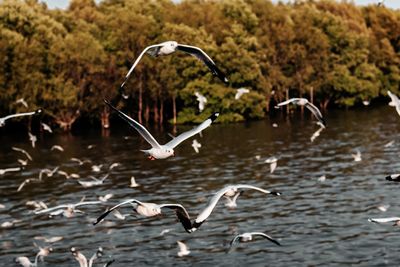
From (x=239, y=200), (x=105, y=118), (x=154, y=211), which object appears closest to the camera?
(x=154, y=211)

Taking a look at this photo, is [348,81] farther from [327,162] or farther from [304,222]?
[304,222]

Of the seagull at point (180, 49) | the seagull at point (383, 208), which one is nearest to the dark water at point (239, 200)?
the seagull at point (383, 208)

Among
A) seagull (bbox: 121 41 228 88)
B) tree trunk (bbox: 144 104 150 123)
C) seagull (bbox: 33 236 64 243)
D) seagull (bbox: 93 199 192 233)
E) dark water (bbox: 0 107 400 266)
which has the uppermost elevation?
seagull (bbox: 121 41 228 88)

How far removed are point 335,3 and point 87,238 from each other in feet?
465

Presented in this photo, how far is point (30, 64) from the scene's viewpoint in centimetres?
10631

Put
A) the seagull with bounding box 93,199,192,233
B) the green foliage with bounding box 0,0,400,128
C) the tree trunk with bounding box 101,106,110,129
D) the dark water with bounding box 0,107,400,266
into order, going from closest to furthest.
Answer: the seagull with bounding box 93,199,192,233 < the dark water with bounding box 0,107,400,266 < the green foliage with bounding box 0,0,400,128 < the tree trunk with bounding box 101,106,110,129

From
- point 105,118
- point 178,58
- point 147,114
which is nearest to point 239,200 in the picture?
Answer: point 105,118

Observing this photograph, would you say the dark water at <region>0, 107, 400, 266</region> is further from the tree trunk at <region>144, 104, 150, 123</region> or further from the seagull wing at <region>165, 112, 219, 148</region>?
the tree trunk at <region>144, 104, 150, 123</region>

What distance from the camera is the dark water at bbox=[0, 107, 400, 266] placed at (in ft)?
110

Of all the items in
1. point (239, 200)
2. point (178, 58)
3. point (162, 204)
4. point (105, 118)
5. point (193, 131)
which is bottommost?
point (239, 200)

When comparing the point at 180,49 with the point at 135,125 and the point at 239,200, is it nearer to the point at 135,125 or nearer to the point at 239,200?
the point at 135,125

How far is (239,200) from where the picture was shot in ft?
154

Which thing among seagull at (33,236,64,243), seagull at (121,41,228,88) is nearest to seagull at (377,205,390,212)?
seagull at (33,236,64,243)

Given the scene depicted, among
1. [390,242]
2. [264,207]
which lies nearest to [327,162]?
[264,207]
